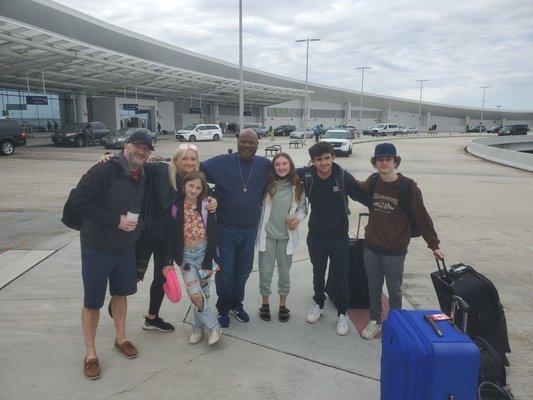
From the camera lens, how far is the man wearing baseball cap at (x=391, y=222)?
3168 millimetres

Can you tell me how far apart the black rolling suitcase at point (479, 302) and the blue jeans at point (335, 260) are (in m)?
0.89

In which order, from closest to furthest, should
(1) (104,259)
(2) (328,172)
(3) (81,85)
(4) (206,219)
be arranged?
(1) (104,259) < (4) (206,219) < (2) (328,172) < (3) (81,85)

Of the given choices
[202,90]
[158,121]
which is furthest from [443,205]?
[158,121]

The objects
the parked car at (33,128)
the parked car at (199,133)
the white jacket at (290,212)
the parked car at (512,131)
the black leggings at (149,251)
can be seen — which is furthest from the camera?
the parked car at (512,131)

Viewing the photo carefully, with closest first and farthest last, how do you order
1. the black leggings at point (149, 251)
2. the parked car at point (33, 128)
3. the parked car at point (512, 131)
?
the black leggings at point (149, 251), the parked car at point (33, 128), the parked car at point (512, 131)

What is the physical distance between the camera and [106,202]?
9.25 ft

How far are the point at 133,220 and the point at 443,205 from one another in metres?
8.71

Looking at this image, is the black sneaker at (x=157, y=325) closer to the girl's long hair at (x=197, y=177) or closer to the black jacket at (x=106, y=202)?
the black jacket at (x=106, y=202)

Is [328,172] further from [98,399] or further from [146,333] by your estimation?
[98,399]

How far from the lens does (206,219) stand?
126 inches

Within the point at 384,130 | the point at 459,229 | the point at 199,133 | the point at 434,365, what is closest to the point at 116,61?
the point at 199,133

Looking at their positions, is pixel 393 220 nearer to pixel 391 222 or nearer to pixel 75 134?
pixel 391 222

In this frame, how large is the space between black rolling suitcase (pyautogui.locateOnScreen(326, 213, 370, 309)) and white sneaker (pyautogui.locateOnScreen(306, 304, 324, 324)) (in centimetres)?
37

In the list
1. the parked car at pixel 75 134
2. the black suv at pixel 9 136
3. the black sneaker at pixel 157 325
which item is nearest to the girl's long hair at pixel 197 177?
the black sneaker at pixel 157 325
